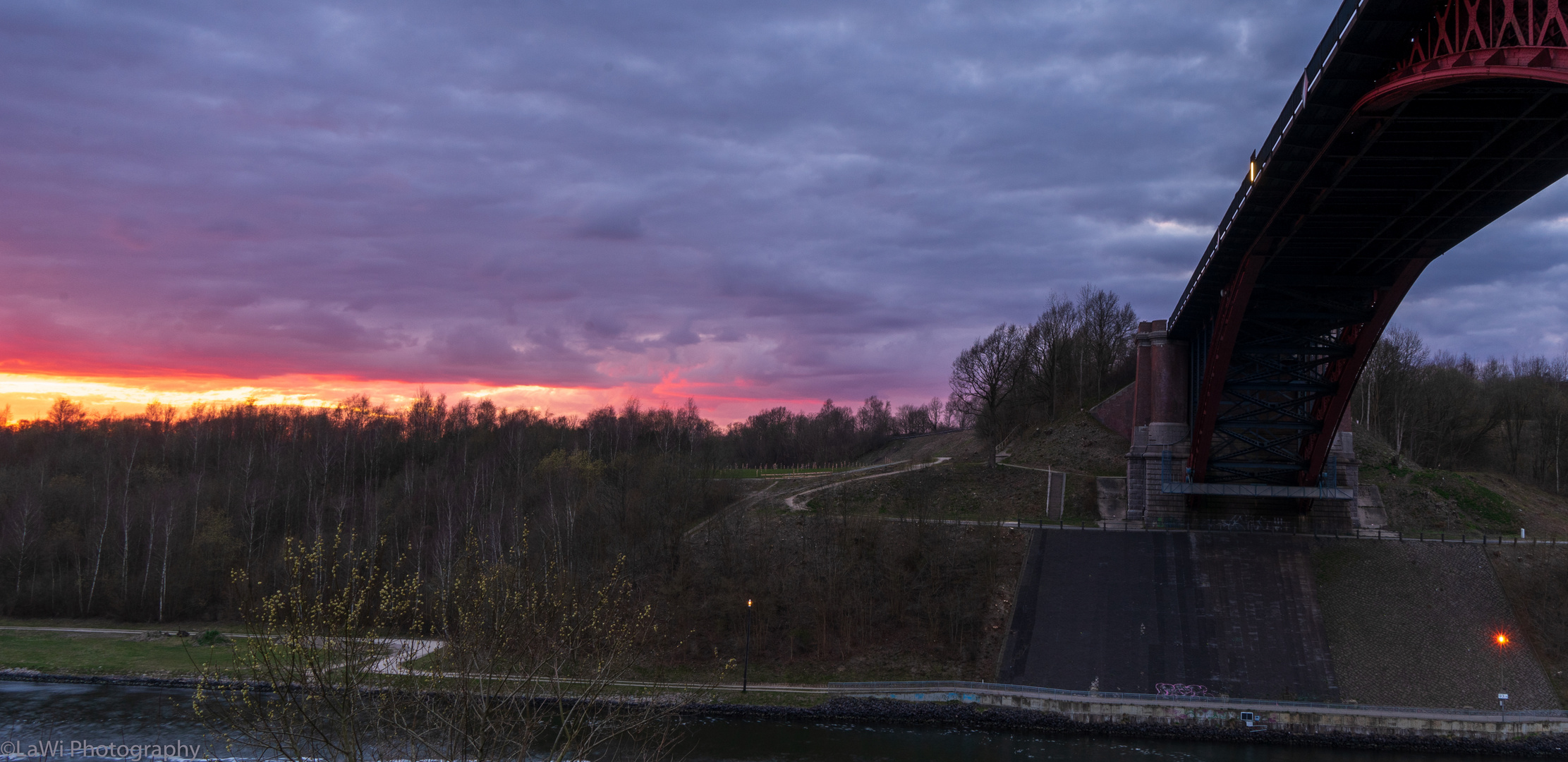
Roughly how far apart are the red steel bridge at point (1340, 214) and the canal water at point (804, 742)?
41.1 feet

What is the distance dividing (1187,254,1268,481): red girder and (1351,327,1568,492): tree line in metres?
25.5

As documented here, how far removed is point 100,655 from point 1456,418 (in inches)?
2812

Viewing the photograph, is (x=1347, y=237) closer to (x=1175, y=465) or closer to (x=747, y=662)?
(x=1175, y=465)

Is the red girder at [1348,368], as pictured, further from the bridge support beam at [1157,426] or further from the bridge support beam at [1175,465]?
the bridge support beam at [1157,426]

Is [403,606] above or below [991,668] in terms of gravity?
above

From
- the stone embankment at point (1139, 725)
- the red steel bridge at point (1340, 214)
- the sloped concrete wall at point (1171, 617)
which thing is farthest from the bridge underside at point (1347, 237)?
the stone embankment at point (1139, 725)

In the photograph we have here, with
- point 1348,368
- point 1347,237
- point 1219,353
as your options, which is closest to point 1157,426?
point 1219,353

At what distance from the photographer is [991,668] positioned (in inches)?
1172

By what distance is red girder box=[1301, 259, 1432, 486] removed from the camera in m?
27.1

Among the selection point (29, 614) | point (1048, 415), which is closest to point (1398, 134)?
point (1048, 415)

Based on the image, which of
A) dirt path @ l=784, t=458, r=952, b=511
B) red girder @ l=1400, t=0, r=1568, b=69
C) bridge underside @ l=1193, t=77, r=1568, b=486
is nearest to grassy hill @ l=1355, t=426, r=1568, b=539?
bridge underside @ l=1193, t=77, r=1568, b=486

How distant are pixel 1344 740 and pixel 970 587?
12.8 meters

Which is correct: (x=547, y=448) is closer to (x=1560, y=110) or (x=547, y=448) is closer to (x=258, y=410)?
(x=258, y=410)

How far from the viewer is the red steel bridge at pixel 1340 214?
46.9 feet
